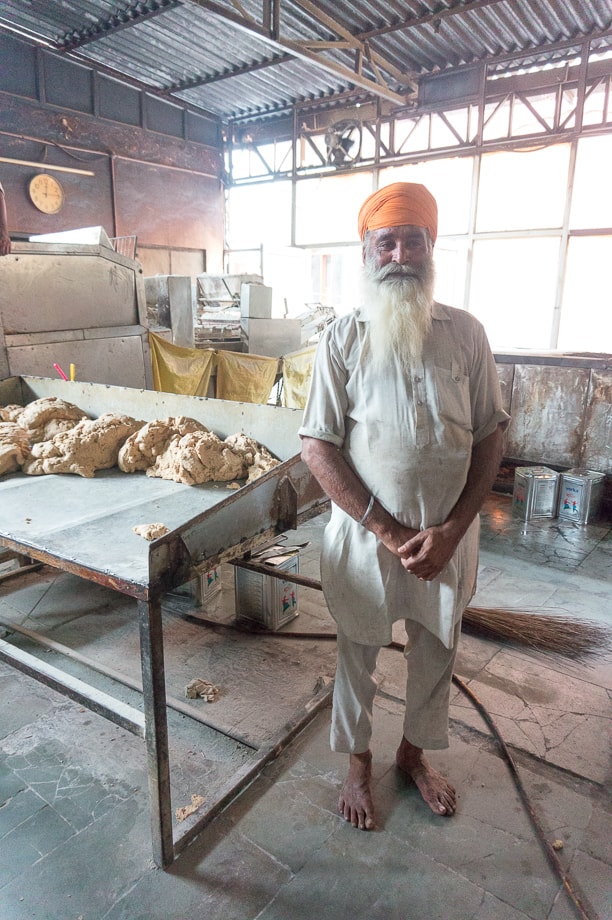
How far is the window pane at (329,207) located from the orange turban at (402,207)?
10.5 meters

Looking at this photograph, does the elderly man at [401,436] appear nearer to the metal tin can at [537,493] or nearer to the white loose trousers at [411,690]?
the white loose trousers at [411,690]

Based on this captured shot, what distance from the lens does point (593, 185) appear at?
9031 millimetres

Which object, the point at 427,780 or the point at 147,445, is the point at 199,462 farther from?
the point at 427,780

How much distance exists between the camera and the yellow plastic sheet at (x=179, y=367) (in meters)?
6.04

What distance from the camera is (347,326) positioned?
5.78 ft

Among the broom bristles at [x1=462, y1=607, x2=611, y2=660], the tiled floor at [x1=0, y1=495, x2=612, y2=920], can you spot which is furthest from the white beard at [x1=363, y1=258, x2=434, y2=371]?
the broom bristles at [x1=462, y1=607, x2=611, y2=660]

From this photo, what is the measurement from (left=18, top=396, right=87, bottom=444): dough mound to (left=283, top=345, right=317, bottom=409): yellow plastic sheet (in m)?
3.68

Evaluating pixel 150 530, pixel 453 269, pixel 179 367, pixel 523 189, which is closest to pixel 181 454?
pixel 150 530

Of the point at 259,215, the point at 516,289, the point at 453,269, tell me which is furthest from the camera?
the point at 259,215

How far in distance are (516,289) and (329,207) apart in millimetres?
4480

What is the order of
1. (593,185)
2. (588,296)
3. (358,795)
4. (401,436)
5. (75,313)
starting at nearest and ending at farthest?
(401,436) → (358,795) → (75,313) → (593,185) → (588,296)

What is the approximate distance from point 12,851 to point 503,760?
5.79 feet

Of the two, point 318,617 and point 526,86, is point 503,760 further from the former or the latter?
point 526,86

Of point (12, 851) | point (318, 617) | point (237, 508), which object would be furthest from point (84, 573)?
point (318, 617)
